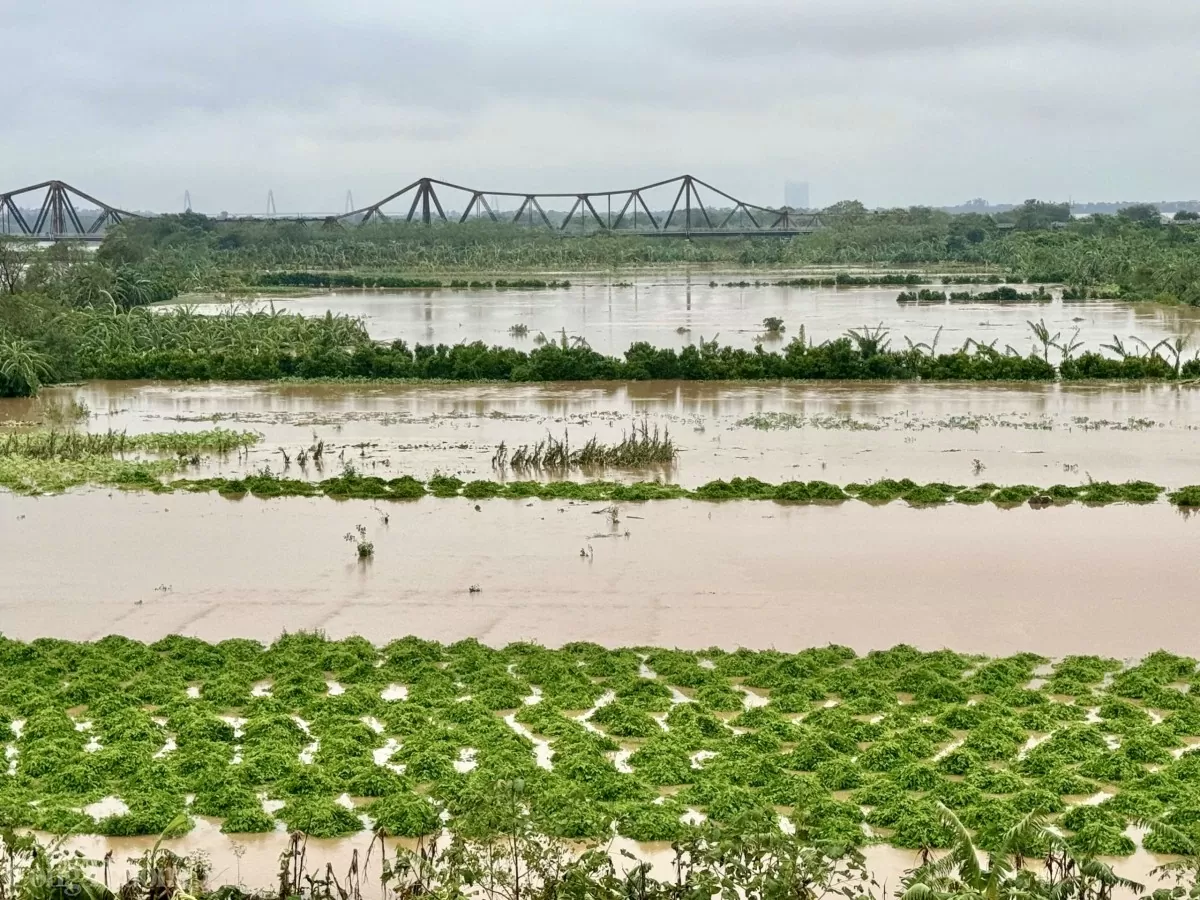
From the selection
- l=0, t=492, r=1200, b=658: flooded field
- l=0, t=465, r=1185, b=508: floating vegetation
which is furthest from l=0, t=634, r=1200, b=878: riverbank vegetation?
l=0, t=465, r=1185, b=508: floating vegetation

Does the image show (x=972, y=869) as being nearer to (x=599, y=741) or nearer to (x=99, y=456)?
(x=599, y=741)

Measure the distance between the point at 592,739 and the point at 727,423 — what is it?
10.8 meters

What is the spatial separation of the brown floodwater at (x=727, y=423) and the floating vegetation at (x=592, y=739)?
5.91m

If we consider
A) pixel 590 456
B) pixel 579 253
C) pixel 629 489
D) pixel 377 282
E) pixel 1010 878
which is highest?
pixel 579 253

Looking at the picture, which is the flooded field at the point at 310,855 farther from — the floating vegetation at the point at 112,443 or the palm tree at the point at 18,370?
the palm tree at the point at 18,370

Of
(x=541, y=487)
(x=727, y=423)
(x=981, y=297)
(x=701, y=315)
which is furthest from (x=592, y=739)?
(x=981, y=297)

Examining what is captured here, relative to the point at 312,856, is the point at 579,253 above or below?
above

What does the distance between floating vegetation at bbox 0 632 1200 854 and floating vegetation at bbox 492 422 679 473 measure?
595cm

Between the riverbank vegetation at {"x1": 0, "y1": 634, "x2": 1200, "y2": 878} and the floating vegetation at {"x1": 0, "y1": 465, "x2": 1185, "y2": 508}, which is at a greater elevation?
the floating vegetation at {"x1": 0, "y1": 465, "x2": 1185, "y2": 508}

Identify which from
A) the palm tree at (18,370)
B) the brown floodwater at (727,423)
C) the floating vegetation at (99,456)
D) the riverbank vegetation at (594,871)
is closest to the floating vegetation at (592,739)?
the riverbank vegetation at (594,871)

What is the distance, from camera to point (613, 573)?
1093cm

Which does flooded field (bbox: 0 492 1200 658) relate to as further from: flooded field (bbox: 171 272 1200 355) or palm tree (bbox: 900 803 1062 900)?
flooded field (bbox: 171 272 1200 355)

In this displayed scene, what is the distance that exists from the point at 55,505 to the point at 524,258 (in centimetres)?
5511

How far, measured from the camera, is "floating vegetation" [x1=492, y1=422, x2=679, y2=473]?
15039 millimetres
